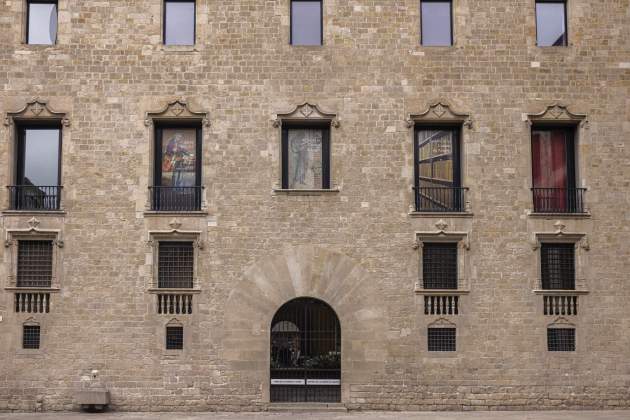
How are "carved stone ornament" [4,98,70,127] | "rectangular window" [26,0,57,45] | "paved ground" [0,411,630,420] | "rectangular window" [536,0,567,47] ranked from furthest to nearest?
"rectangular window" [536,0,567,47]
"rectangular window" [26,0,57,45]
"carved stone ornament" [4,98,70,127]
"paved ground" [0,411,630,420]

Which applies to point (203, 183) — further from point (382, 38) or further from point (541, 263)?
point (541, 263)

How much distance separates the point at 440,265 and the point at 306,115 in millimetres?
5467

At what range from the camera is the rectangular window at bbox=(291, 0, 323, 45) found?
76.2ft

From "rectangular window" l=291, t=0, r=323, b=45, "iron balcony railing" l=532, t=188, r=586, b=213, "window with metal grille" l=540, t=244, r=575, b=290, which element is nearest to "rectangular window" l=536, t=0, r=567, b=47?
"iron balcony railing" l=532, t=188, r=586, b=213

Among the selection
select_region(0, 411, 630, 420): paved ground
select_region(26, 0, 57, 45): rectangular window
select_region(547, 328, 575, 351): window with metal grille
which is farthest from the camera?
select_region(26, 0, 57, 45): rectangular window

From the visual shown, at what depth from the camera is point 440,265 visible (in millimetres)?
22531

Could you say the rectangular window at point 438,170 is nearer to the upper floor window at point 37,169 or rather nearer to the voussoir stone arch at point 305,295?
the voussoir stone arch at point 305,295

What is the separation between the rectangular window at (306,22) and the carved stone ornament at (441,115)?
11.5 feet

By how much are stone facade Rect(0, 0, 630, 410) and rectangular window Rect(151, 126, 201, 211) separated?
44 centimetres

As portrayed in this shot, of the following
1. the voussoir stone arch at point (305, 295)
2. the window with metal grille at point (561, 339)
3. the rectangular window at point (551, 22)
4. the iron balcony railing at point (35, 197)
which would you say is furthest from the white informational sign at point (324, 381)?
the rectangular window at point (551, 22)

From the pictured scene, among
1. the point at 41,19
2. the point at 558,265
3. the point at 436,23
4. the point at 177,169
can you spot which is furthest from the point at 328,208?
the point at 41,19

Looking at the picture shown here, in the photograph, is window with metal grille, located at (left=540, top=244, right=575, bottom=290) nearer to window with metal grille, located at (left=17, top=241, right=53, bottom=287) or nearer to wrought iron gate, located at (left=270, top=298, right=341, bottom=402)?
wrought iron gate, located at (left=270, top=298, right=341, bottom=402)

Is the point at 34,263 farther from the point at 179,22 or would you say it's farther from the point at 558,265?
the point at 558,265

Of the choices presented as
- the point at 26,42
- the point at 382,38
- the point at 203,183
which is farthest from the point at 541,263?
the point at 26,42
